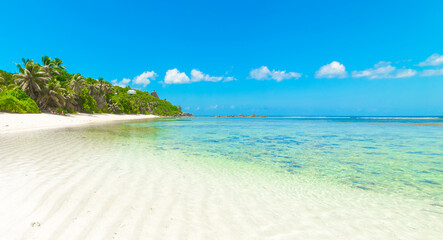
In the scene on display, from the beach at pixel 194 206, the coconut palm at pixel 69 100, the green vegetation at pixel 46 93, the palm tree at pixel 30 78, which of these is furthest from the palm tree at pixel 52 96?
the beach at pixel 194 206

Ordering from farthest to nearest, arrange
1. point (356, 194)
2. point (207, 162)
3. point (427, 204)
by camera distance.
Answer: point (207, 162) < point (356, 194) < point (427, 204)

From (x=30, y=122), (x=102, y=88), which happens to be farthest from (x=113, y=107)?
(x=30, y=122)

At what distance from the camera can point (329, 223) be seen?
11.9ft

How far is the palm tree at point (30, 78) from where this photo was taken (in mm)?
39094

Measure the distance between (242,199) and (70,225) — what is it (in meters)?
3.23

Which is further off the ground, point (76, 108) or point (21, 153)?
point (76, 108)

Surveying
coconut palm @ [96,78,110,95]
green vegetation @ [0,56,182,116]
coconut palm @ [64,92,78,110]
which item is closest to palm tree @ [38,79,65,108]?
green vegetation @ [0,56,182,116]

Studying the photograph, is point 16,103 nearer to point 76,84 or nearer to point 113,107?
point 76,84

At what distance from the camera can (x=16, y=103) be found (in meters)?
31.7

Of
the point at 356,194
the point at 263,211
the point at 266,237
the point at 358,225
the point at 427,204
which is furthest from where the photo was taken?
the point at 356,194

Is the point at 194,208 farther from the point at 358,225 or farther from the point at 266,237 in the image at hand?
the point at 358,225

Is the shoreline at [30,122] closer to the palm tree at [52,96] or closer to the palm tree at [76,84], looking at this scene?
the palm tree at [52,96]

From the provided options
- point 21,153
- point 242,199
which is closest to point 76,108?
point 21,153

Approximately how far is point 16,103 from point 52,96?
11406mm
